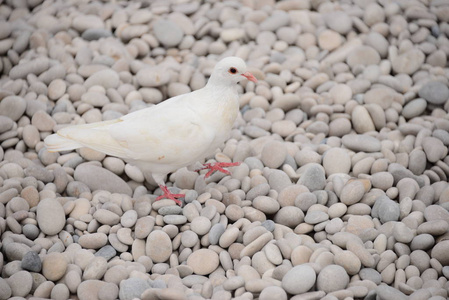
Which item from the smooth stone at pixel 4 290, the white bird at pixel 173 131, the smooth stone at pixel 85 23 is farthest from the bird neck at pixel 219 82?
the smooth stone at pixel 85 23

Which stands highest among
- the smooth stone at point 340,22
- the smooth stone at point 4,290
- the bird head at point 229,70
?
the bird head at point 229,70

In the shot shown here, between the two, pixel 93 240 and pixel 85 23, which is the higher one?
pixel 85 23

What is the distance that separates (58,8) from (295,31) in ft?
7.02

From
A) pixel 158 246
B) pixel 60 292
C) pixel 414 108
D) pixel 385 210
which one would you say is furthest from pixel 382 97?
pixel 60 292

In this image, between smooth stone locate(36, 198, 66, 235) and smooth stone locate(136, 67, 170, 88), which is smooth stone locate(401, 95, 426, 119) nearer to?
smooth stone locate(136, 67, 170, 88)

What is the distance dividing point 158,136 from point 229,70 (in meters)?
0.53

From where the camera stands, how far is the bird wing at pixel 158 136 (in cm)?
257

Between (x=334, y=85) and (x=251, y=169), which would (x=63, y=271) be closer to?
(x=251, y=169)

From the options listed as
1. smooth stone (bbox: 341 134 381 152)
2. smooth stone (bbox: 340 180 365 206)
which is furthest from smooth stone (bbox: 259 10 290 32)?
smooth stone (bbox: 340 180 365 206)

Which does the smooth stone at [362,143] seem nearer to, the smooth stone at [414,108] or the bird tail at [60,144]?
the smooth stone at [414,108]

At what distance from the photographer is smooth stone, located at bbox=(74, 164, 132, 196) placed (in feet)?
9.75

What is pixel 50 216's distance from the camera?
8.59 ft

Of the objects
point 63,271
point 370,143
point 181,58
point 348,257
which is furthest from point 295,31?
point 63,271

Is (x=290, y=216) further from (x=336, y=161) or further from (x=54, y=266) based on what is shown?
(x=54, y=266)
